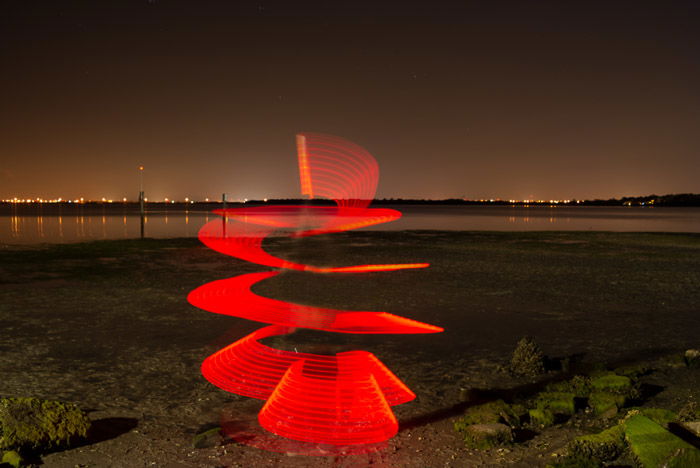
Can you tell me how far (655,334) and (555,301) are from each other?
11.5 ft

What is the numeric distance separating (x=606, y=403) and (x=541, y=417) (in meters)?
0.84

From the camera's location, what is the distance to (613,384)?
723cm

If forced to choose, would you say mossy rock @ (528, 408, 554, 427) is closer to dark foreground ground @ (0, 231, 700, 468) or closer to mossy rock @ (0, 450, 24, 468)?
dark foreground ground @ (0, 231, 700, 468)

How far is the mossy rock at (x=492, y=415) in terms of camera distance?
20.1ft

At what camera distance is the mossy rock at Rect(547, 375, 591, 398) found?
7.15m

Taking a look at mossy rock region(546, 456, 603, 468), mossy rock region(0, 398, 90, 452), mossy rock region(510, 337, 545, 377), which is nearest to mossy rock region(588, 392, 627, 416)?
mossy rock region(510, 337, 545, 377)

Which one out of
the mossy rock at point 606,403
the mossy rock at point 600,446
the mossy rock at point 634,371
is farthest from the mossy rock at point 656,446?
the mossy rock at point 634,371

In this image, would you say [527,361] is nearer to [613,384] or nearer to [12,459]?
[613,384]

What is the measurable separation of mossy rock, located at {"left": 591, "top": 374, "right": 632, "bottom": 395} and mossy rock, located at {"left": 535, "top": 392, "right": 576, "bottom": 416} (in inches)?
24.1

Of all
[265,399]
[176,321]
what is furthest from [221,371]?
[176,321]

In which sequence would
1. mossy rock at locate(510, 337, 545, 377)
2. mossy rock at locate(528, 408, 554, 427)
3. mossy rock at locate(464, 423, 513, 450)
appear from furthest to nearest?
mossy rock at locate(510, 337, 545, 377)
mossy rock at locate(528, 408, 554, 427)
mossy rock at locate(464, 423, 513, 450)

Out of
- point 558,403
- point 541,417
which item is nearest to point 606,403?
point 558,403

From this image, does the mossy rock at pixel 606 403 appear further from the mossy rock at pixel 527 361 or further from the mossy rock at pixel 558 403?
the mossy rock at pixel 527 361

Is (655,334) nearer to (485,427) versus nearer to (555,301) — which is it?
(555,301)
